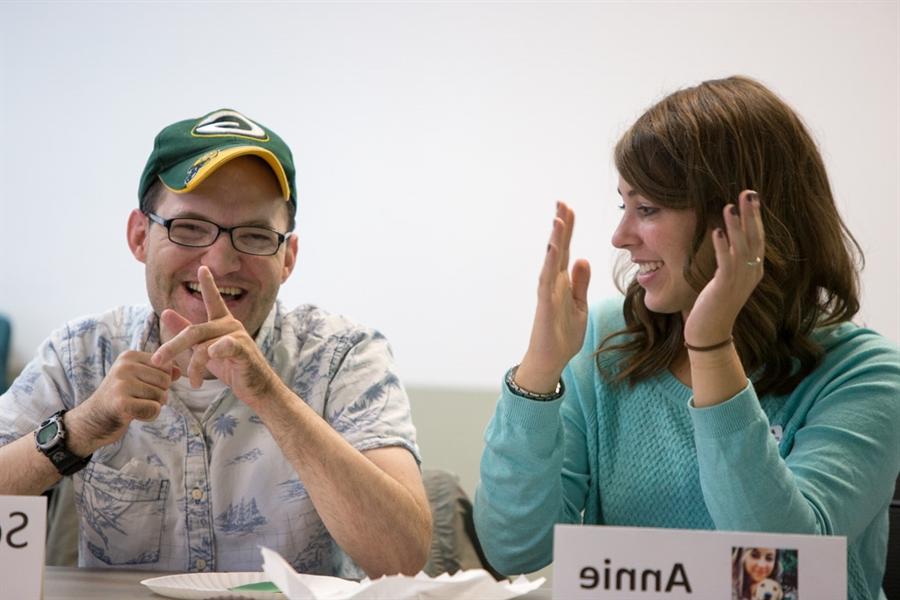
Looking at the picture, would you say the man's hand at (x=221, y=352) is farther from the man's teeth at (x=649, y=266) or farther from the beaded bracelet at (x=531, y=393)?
the man's teeth at (x=649, y=266)

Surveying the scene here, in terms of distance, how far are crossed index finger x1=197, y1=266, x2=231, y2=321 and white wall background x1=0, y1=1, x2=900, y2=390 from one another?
1.36 metres

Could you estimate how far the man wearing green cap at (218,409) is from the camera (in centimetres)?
156

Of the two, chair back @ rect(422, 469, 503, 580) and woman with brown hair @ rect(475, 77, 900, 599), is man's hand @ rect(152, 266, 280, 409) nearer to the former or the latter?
woman with brown hair @ rect(475, 77, 900, 599)

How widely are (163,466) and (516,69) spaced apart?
63.3 inches

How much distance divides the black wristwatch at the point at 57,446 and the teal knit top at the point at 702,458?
1.83ft

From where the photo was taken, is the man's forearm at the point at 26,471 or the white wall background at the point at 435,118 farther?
the white wall background at the point at 435,118

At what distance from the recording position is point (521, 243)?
2.80 metres

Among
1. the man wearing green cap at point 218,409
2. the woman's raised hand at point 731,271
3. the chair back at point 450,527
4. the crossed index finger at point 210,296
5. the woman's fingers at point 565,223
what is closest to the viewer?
the woman's raised hand at point 731,271

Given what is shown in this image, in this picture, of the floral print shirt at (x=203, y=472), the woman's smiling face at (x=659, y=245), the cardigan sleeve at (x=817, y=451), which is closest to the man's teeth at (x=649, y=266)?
the woman's smiling face at (x=659, y=245)

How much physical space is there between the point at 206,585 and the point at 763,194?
863 millimetres

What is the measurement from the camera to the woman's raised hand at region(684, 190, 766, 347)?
3.78 feet

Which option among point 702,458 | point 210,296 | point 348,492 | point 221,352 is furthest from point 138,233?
point 702,458

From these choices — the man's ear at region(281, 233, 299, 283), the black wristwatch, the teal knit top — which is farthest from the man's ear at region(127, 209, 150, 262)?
the teal knit top

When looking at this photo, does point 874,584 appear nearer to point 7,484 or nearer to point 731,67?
point 7,484
